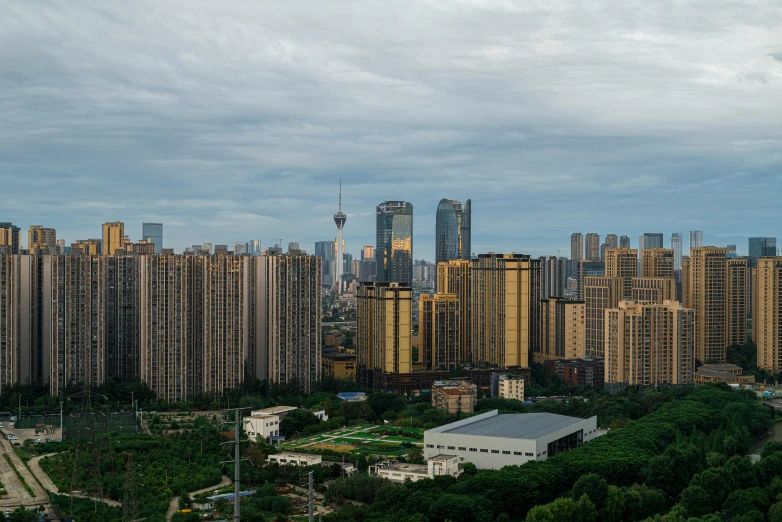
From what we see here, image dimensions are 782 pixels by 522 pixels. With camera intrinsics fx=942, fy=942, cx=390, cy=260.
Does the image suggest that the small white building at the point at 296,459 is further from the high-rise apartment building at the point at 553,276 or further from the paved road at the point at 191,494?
the high-rise apartment building at the point at 553,276

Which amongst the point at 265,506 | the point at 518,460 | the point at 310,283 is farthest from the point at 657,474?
the point at 310,283

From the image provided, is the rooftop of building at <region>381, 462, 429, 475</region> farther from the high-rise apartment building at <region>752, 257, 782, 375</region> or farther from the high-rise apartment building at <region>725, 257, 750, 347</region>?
the high-rise apartment building at <region>725, 257, 750, 347</region>

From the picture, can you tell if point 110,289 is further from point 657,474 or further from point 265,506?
point 657,474

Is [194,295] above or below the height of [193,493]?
above

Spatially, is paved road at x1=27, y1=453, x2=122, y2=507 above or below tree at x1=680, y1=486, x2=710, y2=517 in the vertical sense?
below

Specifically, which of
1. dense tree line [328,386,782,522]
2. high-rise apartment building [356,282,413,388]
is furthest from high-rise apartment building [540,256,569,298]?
dense tree line [328,386,782,522]

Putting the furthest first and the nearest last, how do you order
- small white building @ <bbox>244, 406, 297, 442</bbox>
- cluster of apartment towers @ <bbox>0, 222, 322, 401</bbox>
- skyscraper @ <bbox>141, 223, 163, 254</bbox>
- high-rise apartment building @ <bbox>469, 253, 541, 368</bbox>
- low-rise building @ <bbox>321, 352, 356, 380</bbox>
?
skyscraper @ <bbox>141, 223, 163, 254</bbox>
low-rise building @ <bbox>321, 352, 356, 380</bbox>
high-rise apartment building @ <bbox>469, 253, 541, 368</bbox>
cluster of apartment towers @ <bbox>0, 222, 322, 401</bbox>
small white building @ <bbox>244, 406, 297, 442</bbox>

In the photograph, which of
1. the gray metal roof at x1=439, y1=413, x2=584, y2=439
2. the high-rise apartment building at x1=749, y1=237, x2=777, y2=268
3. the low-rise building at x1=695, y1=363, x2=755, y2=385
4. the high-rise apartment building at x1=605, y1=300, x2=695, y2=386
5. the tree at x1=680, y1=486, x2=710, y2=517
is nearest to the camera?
the tree at x1=680, y1=486, x2=710, y2=517
